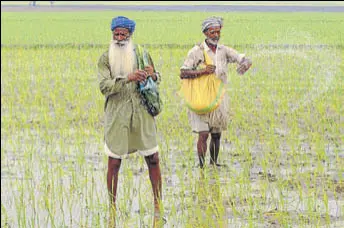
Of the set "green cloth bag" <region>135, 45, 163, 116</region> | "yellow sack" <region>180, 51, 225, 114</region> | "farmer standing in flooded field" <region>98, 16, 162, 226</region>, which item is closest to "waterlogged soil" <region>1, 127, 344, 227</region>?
"farmer standing in flooded field" <region>98, 16, 162, 226</region>

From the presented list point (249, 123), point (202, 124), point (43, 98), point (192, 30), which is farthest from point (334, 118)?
point (192, 30)

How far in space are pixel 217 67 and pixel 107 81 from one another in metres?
1.44

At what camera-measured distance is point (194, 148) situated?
23.4 ft

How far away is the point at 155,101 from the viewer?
4.80m

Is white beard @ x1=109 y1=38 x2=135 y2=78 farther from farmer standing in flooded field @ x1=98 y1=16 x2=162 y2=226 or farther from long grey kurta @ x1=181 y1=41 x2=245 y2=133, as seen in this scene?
long grey kurta @ x1=181 y1=41 x2=245 y2=133

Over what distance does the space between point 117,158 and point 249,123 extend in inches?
137

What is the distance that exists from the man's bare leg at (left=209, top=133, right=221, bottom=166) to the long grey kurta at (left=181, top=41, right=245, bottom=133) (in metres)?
0.06

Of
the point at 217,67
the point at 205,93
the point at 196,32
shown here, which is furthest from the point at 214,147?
the point at 196,32

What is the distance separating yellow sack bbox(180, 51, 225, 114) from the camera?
6051 mm

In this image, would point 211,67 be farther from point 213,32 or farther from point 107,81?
point 107,81

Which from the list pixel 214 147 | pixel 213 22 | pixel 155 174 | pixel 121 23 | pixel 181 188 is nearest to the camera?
pixel 121 23

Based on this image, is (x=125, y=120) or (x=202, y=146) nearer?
(x=125, y=120)

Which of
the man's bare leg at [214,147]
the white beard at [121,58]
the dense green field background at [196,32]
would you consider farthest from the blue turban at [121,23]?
the dense green field background at [196,32]

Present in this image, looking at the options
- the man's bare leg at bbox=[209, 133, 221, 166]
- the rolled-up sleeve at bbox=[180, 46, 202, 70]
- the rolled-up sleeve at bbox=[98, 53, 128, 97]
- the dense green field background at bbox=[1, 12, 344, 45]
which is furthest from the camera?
the dense green field background at bbox=[1, 12, 344, 45]
